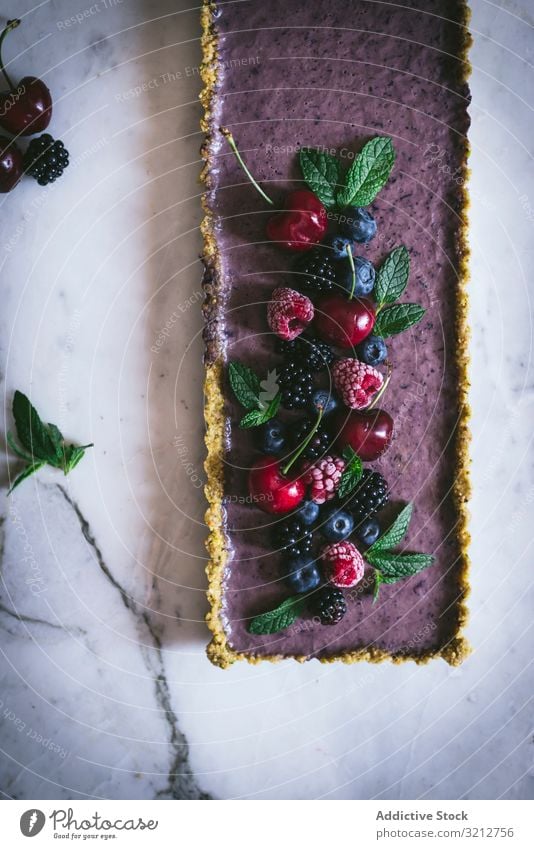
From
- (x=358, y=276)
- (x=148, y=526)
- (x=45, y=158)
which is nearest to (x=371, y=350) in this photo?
(x=358, y=276)

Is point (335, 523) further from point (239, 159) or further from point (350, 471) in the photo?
point (239, 159)

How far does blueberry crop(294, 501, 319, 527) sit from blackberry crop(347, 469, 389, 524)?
0.13 meters

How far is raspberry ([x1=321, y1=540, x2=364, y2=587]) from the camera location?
7.36 ft

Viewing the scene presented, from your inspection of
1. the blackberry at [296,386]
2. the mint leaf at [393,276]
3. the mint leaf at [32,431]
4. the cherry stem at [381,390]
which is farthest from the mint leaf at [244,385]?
the mint leaf at [32,431]

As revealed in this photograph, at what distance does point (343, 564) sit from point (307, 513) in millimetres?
222

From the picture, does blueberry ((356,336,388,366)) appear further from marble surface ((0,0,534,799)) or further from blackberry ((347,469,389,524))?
marble surface ((0,0,534,799))

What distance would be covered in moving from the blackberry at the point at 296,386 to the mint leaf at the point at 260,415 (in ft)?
0.11

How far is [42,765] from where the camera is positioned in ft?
8.46

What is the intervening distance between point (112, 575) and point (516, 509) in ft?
5.69

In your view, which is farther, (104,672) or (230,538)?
(104,672)

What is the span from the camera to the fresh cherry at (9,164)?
97.8 inches

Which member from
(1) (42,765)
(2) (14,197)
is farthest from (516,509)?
(2) (14,197)

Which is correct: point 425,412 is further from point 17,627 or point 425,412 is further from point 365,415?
point 17,627

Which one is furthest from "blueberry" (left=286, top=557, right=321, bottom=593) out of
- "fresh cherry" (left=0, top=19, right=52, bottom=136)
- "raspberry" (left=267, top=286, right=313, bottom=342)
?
"fresh cherry" (left=0, top=19, right=52, bottom=136)
